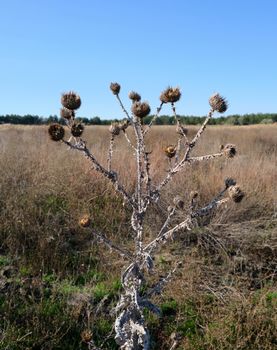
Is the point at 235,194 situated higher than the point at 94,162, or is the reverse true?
the point at 94,162

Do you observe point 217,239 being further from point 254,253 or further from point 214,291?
point 214,291

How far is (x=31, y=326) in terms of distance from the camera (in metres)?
3.22

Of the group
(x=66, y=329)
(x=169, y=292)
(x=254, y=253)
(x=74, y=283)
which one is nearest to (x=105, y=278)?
(x=74, y=283)

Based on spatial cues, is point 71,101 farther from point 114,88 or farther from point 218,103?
point 218,103

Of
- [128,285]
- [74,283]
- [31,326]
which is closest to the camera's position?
[128,285]

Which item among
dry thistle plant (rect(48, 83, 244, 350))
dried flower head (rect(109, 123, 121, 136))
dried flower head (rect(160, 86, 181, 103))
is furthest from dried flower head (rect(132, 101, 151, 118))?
dried flower head (rect(109, 123, 121, 136))

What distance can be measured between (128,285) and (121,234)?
11.4 feet

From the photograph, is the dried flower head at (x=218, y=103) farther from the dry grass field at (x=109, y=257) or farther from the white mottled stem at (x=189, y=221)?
the dry grass field at (x=109, y=257)

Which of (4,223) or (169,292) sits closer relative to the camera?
(169,292)

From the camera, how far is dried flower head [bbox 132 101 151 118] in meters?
2.16

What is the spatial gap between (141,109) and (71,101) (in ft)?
1.05

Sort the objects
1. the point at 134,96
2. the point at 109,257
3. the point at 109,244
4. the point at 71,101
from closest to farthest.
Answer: the point at 71,101
the point at 109,244
the point at 134,96
the point at 109,257

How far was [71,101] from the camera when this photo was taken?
2.05m

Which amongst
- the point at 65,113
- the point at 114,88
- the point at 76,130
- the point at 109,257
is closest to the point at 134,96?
the point at 114,88
